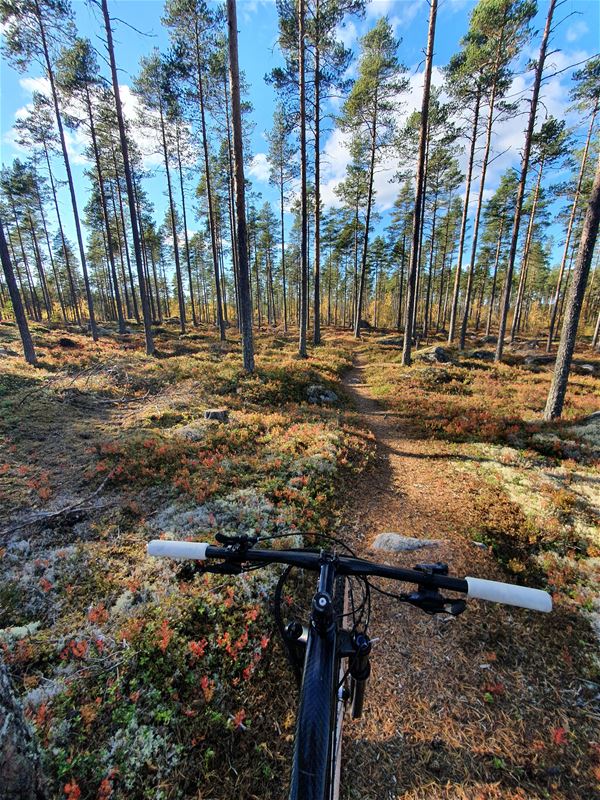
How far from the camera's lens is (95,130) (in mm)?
22109

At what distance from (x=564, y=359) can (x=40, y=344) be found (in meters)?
26.5

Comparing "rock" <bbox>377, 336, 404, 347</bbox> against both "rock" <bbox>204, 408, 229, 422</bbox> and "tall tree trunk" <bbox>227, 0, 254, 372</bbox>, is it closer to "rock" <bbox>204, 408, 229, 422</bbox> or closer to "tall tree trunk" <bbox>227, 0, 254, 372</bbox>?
"tall tree trunk" <bbox>227, 0, 254, 372</bbox>

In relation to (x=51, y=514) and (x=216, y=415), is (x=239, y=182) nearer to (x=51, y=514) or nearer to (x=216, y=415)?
(x=216, y=415)

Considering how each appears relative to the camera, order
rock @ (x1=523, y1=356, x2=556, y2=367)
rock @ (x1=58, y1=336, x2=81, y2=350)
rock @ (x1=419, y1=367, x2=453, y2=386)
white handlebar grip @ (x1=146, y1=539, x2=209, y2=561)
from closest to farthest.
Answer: white handlebar grip @ (x1=146, y1=539, x2=209, y2=561), rock @ (x1=419, y1=367, x2=453, y2=386), rock @ (x1=58, y1=336, x2=81, y2=350), rock @ (x1=523, y1=356, x2=556, y2=367)

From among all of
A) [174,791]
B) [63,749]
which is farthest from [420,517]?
[63,749]

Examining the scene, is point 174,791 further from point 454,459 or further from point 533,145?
point 533,145

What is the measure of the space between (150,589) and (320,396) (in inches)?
388

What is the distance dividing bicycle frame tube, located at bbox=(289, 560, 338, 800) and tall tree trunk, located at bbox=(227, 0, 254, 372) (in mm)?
12953

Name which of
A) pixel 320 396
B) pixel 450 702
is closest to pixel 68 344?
pixel 320 396

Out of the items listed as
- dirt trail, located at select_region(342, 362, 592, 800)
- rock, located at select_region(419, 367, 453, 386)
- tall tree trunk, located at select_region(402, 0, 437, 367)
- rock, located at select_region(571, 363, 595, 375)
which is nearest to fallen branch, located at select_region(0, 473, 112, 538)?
dirt trail, located at select_region(342, 362, 592, 800)

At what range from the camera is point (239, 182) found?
1251 cm

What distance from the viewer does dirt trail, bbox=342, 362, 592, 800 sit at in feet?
9.76

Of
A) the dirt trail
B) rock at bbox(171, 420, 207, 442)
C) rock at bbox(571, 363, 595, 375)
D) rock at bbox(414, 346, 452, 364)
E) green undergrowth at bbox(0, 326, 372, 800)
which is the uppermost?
rock at bbox(414, 346, 452, 364)

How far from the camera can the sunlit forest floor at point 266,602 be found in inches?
117
